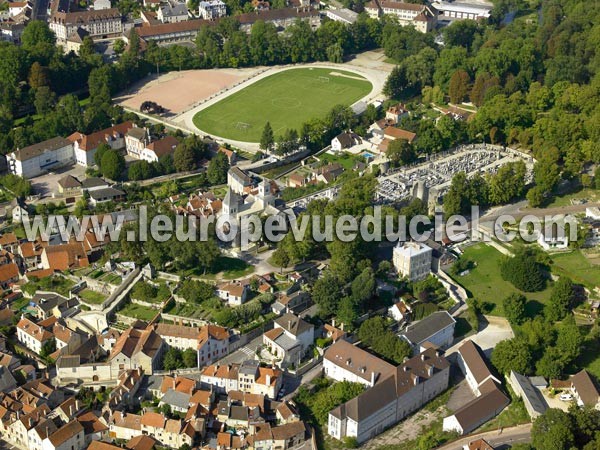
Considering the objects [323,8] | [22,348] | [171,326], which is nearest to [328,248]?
[171,326]

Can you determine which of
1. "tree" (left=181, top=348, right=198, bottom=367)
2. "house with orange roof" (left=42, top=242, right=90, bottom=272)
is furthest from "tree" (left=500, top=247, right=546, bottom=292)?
"house with orange roof" (left=42, top=242, right=90, bottom=272)

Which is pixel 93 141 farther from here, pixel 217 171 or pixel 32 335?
pixel 32 335

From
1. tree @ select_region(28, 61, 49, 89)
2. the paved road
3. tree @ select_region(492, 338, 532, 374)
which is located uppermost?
tree @ select_region(28, 61, 49, 89)

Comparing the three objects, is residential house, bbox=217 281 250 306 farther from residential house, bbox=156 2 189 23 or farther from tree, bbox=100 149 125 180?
residential house, bbox=156 2 189 23

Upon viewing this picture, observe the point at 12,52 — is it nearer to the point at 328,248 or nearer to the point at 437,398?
the point at 328,248

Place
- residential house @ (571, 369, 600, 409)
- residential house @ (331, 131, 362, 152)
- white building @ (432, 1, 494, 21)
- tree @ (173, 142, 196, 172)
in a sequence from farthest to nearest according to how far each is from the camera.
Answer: white building @ (432, 1, 494, 21)
residential house @ (331, 131, 362, 152)
tree @ (173, 142, 196, 172)
residential house @ (571, 369, 600, 409)

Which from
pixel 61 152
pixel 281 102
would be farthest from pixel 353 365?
pixel 281 102

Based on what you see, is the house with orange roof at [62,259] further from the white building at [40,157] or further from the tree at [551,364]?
the tree at [551,364]
